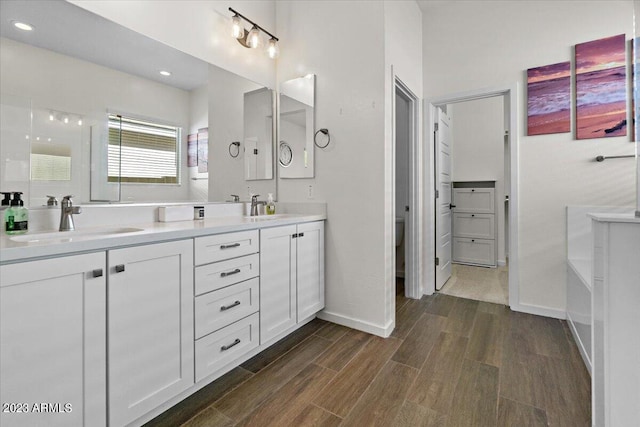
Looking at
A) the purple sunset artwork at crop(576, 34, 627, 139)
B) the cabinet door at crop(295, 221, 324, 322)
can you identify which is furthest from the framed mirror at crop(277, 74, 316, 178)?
the purple sunset artwork at crop(576, 34, 627, 139)

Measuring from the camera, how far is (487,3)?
2762mm

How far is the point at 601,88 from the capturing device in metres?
2.29

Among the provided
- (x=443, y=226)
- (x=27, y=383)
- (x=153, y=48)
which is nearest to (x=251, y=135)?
(x=153, y=48)

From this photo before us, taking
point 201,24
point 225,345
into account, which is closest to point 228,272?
point 225,345

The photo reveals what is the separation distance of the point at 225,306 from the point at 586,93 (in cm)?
314

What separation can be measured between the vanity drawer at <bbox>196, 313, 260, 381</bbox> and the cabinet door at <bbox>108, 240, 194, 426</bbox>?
0.06 m

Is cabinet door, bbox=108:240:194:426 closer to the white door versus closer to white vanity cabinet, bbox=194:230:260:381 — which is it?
white vanity cabinet, bbox=194:230:260:381

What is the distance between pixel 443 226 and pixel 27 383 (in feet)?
11.1

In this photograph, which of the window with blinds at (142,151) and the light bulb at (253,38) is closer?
the window with blinds at (142,151)

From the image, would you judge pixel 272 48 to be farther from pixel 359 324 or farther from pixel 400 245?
pixel 400 245

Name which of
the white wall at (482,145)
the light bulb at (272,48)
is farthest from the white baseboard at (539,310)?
the light bulb at (272,48)

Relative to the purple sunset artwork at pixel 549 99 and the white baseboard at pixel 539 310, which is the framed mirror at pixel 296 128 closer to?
the purple sunset artwork at pixel 549 99

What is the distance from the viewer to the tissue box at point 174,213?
181 cm

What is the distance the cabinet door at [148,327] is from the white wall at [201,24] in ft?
4.43
